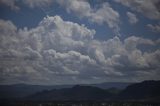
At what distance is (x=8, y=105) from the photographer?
420ft

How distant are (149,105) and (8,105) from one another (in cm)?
7741

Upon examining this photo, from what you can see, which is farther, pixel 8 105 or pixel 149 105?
pixel 149 105

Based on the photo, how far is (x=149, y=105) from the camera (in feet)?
543
